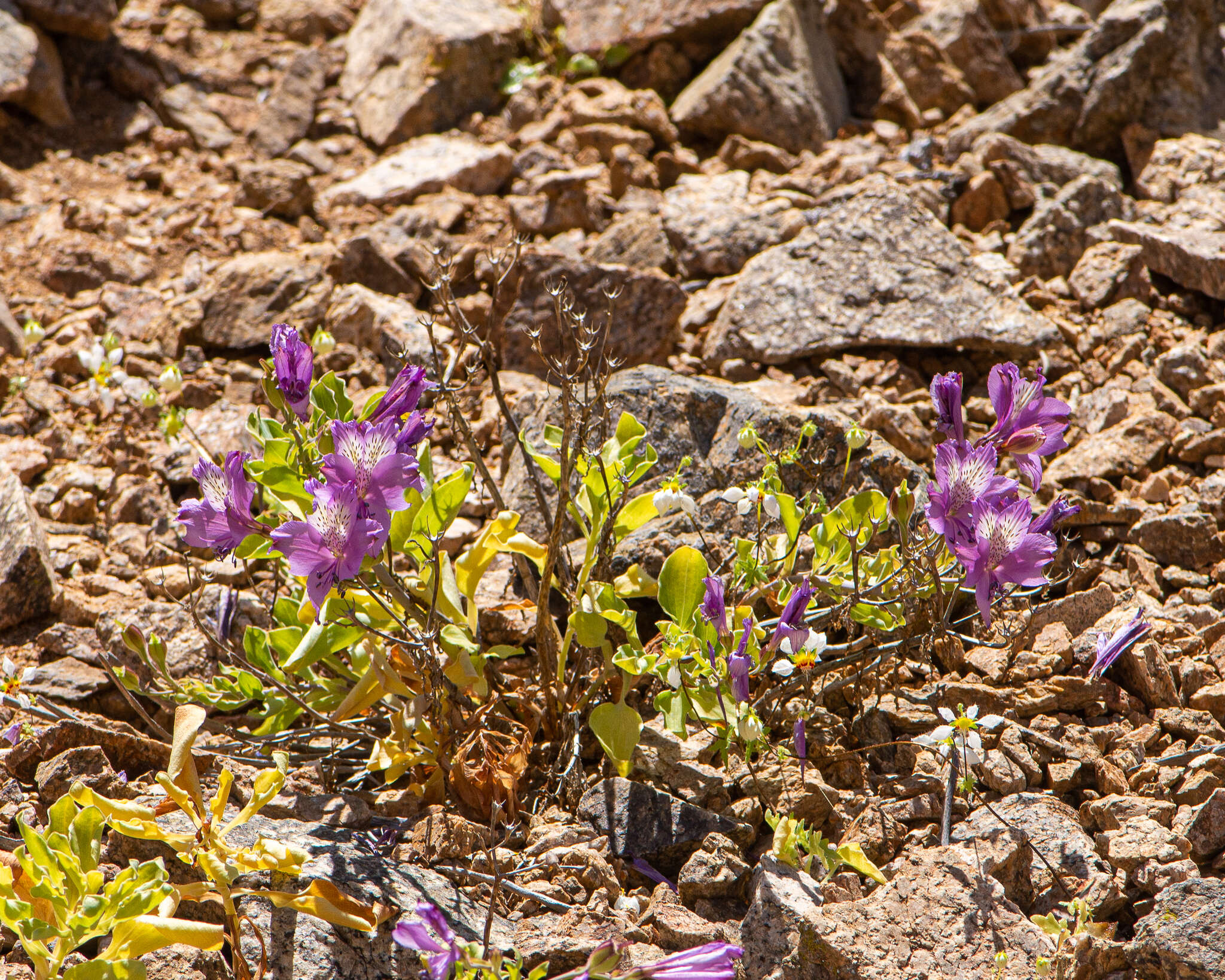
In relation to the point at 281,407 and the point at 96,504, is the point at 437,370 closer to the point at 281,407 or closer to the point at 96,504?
the point at 281,407

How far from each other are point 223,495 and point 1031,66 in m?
4.96

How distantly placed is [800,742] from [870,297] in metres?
1.95

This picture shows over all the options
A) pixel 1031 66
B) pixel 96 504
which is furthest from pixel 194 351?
pixel 1031 66

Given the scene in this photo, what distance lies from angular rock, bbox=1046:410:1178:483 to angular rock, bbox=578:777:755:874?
1.61 metres

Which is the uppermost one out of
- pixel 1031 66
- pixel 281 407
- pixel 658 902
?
pixel 1031 66

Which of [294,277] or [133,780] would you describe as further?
[294,277]

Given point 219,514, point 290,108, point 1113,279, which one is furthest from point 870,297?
point 290,108

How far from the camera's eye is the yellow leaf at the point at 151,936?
1.83 meters

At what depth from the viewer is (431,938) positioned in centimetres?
169

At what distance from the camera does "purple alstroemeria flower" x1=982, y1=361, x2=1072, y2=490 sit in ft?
7.14

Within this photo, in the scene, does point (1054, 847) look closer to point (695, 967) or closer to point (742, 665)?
point (742, 665)

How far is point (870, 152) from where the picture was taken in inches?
189

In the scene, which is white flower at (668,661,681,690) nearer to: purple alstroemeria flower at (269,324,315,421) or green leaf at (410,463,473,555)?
green leaf at (410,463,473,555)

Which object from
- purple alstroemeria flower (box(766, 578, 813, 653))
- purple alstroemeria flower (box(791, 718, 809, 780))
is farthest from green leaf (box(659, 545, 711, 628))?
purple alstroemeria flower (box(791, 718, 809, 780))
